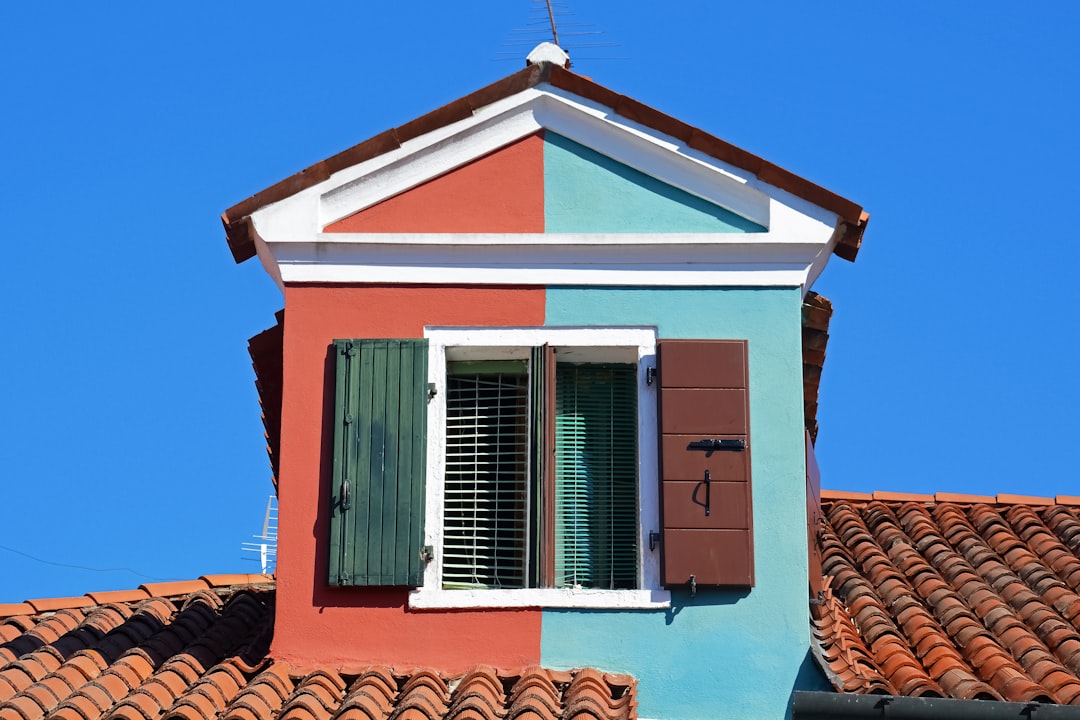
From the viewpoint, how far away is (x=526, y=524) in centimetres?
962

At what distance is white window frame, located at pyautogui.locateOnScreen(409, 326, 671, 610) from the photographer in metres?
9.34

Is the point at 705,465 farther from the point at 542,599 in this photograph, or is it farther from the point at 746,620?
the point at 542,599

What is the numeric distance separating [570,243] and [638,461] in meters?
1.27

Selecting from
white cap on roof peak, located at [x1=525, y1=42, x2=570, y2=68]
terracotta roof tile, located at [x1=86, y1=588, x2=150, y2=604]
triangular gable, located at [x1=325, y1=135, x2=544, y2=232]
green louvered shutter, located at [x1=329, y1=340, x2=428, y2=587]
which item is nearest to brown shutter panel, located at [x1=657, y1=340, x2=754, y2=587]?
triangular gable, located at [x1=325, y1=135, x2=544, y2=232]

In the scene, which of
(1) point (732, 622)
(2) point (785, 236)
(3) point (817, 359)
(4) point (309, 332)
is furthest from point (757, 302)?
(4) point (309, 332)

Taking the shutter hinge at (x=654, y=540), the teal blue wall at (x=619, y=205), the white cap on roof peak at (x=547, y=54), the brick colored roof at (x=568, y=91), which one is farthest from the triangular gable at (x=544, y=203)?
the shutter hinge at (x=654, y=540)

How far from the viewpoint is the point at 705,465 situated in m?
9.50

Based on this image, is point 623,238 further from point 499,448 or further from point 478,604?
point 478,604

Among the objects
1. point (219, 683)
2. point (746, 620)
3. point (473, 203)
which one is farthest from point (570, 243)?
point (219, 683)

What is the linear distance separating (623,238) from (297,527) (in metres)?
2.37

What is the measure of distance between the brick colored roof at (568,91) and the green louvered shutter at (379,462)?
0.95 m

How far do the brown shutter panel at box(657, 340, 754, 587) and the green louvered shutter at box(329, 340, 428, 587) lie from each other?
1.31 metres

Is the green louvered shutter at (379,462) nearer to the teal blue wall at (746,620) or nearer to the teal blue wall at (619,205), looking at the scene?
the teal blue wall at (746,620)

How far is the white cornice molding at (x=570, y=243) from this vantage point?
32.4 feet
